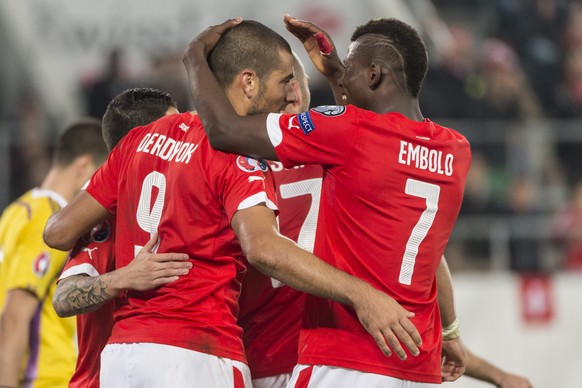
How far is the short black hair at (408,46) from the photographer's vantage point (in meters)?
4.47

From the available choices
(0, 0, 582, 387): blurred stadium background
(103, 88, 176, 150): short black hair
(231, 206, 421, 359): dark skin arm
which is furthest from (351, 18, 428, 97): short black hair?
(0, 0, 582, 387): blurred stadium background

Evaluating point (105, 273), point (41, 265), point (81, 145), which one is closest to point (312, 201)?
point (105, 273)

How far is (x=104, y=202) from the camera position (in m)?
4.43

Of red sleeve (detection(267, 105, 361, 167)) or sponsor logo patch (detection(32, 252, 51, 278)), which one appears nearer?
red sleeve (detection(267, 105, 361, 167))

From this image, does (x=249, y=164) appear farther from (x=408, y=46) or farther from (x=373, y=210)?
(x=408, y=46)

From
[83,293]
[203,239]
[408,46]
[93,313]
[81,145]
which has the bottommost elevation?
[93,313]

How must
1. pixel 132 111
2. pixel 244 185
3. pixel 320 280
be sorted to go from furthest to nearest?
pixel 132 111
pixel 244 185
pixel 320 280

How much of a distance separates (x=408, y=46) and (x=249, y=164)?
0.89m

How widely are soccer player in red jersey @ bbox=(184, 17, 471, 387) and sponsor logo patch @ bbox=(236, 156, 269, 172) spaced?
39mm

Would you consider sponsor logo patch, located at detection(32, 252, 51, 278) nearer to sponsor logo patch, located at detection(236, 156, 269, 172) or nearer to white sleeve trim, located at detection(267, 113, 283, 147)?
sponsor logo patch, located at detection(236, 156, 269, 172)

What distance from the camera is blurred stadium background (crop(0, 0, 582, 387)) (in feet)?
31.6

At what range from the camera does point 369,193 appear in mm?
4191

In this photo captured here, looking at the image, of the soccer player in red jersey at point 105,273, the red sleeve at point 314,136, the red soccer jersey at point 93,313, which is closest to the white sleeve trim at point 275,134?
the red sleeve at point 314,136

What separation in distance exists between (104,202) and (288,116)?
87cm
